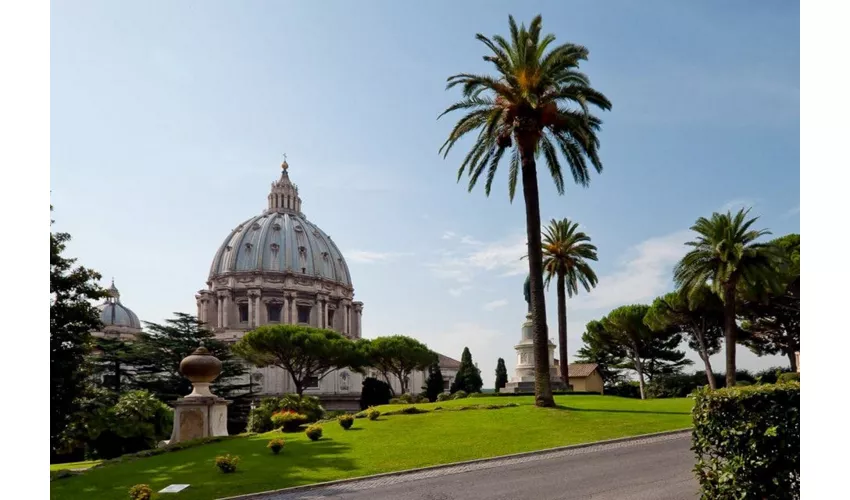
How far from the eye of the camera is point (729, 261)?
3791 cm

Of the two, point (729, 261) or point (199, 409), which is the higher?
point (729, 261)

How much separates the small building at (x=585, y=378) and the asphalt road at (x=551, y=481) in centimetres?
4524

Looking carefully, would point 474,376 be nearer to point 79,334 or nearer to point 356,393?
point 356,393

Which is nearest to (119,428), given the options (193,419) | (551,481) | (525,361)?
(193,419)

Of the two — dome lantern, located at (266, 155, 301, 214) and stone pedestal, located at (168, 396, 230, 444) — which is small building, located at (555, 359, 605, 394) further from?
dome lantern, located at (266, 155, 301, 214)

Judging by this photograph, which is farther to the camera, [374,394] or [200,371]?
[374,394]

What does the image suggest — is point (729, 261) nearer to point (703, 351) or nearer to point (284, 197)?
point (703, 351)

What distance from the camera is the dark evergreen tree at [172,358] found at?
65.4 m

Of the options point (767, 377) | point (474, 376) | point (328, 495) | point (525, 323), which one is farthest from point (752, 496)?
point (474, 376)

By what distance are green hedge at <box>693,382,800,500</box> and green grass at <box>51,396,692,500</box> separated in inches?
361

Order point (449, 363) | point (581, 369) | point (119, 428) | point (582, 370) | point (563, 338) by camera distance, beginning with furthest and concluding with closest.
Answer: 1. point (449, 363)
2. point (581, 369)
3. point (582, 370)
4. point (563, 338)
5. point (119, 428)

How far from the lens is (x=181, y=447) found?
24.4 metres

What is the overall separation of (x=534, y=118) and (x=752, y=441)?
21382 mm

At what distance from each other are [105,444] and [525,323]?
28.7 m
